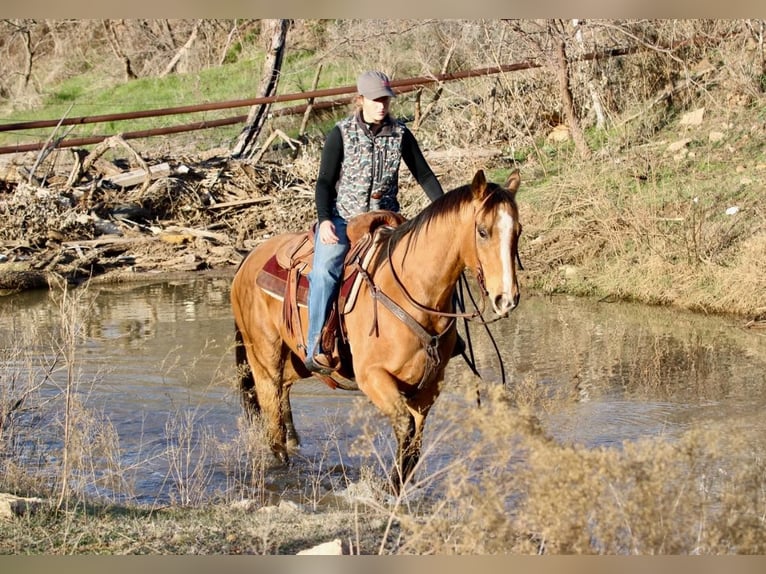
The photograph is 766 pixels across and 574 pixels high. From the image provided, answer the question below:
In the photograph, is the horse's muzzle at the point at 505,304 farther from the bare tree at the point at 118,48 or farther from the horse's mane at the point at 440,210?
the bare tree at the point at 118,48

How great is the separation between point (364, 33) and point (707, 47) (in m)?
6.83

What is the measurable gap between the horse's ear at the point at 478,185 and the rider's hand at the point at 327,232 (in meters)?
1.19

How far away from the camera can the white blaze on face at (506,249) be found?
5.45 m

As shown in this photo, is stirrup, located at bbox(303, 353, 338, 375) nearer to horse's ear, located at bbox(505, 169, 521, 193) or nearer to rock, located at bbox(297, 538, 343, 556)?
horse's ear, located at bbox(505, 169, 521, 193)

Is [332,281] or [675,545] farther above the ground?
[332,281]

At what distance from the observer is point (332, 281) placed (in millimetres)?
6750

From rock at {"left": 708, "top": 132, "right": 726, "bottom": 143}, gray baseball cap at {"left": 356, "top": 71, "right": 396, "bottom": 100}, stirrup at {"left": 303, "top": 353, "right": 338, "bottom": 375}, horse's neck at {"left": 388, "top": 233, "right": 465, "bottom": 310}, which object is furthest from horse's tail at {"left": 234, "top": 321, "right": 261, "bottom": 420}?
rock at {"left": 708, "top": 132, "right": 726, "bottom": 143}

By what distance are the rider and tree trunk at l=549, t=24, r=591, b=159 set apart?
9.45 metres

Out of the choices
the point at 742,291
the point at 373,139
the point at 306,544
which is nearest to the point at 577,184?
the point at 742,291

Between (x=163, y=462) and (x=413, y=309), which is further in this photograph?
(x=163, y=462)

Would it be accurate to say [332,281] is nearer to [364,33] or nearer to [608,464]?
[608,464]

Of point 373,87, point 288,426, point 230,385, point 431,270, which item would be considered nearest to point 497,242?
point 431,270

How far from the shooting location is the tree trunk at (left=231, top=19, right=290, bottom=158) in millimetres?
19597

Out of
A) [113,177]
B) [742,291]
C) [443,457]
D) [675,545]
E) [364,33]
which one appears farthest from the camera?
[364,33]
